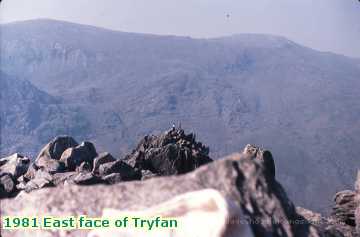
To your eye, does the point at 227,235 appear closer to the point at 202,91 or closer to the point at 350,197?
the point at 350,197

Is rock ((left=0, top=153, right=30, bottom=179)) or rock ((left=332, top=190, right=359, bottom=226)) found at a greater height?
rock ((left=0, top=153, right=30, bottom=179))

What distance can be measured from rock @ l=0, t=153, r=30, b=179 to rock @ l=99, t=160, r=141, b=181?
7.22 ft

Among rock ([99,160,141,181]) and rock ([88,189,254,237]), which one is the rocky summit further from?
rock ([99,160,141,181])

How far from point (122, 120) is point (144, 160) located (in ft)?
490

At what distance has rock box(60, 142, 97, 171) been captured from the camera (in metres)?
13.7

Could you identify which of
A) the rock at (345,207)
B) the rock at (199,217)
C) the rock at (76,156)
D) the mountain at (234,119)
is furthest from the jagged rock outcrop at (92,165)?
the mountain at (234,119)

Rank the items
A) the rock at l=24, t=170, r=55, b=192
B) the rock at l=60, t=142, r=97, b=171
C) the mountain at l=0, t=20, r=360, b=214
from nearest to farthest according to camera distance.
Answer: the rock at l=24, t=170, r=55, b=192, the rock at l=60, t=142, r=97, b=171, the mountain at l=0, t=20, r=360, b=214

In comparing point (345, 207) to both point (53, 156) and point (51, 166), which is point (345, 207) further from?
point (53, 156)

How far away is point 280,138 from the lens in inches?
5768

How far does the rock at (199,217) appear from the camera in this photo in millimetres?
3016

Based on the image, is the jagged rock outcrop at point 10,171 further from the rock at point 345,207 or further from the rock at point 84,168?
the rock at point 345,207

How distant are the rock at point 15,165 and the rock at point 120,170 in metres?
2.20

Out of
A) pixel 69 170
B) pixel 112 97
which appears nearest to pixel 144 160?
pixel 69 170

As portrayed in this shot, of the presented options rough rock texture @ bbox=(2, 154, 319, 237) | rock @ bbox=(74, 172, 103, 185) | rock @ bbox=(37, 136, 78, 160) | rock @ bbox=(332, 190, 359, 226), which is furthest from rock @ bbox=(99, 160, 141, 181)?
rough rock texture @ bbox=(2, 154, 319, 237)
